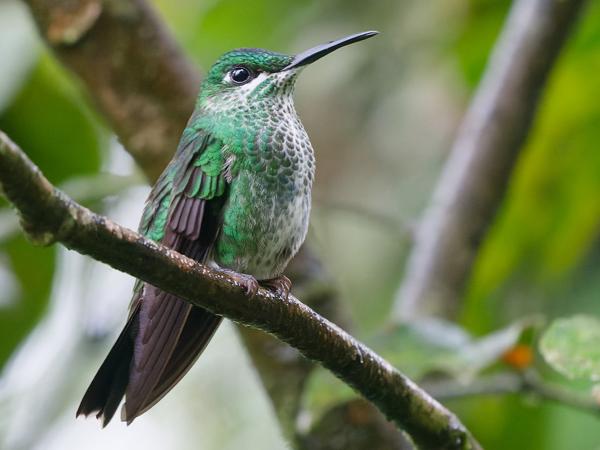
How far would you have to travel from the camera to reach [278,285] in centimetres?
251

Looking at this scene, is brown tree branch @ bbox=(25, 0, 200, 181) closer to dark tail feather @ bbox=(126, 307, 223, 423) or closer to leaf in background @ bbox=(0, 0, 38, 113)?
leaf in background @ bbox=(0, 0, 38, 113)

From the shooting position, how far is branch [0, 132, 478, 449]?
Result: 162 cm

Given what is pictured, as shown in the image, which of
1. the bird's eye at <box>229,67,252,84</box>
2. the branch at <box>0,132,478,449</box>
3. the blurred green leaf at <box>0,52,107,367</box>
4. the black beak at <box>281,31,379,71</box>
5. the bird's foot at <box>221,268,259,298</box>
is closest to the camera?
the branch at <box>0,132,478,449</box>

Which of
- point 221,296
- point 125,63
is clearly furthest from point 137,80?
point 221,296

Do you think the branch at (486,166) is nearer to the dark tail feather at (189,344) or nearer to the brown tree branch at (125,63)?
the brown tree branch at (125,63)

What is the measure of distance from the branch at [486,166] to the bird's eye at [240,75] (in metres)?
1.56

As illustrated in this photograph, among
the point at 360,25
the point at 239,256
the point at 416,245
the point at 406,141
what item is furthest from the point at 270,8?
the point at 239,256

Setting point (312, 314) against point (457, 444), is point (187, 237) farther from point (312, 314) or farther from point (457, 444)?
point (457, 444)

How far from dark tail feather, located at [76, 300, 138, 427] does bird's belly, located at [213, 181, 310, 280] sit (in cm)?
41

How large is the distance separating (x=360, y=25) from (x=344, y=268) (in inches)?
57.8

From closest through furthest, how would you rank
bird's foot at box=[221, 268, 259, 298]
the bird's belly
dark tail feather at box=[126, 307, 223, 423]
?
1. bird's foot at box=[221, 268, 259, 298]
2. dark tail feather at box=[126, 307, 223, 423]
3. the bird's belly

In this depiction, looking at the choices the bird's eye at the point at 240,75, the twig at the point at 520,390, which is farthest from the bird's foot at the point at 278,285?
the twig at the point at 520,390

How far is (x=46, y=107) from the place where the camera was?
438cm

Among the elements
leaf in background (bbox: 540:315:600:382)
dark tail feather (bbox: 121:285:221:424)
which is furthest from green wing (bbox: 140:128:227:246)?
leaf in background (bbox: 540:315:600:382)
